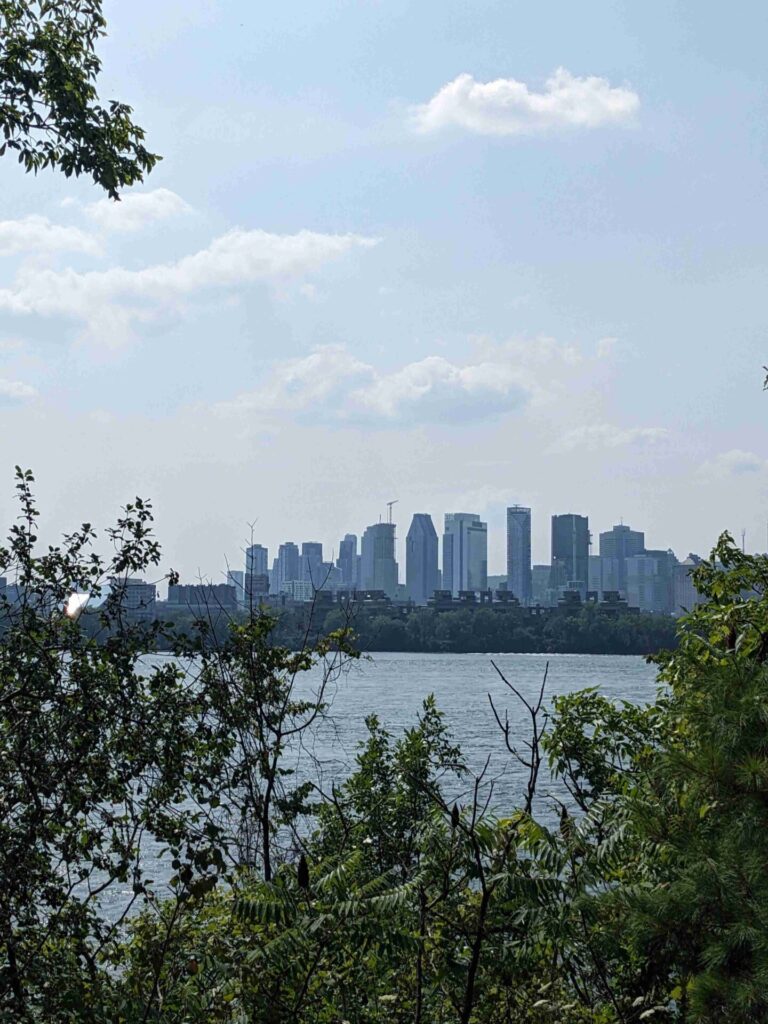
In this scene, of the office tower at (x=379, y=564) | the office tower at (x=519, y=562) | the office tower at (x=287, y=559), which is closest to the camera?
the office tower at (x=287, y=559)

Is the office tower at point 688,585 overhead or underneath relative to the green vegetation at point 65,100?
underneath

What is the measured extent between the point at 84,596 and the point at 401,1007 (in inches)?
130

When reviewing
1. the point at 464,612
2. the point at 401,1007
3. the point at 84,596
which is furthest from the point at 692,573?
the point at 464,612

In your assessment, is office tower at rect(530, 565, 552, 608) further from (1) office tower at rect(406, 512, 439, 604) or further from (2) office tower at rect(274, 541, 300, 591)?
(2) office tower at rect(274, 541, 300, 591)

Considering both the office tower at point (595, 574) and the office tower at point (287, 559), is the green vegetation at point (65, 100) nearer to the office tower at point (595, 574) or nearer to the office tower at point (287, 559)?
the office tower at point (287, 559)

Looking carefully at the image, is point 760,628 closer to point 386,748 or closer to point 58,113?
point 58,113

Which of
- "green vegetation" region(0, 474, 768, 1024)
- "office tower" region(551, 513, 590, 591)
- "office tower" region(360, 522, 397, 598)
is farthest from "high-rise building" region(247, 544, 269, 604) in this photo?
"office tower" region(551, 513, 590, 591)

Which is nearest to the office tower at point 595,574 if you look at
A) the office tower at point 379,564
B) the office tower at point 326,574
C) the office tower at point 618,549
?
the office tower at point 618,549

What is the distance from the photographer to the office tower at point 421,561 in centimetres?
17300

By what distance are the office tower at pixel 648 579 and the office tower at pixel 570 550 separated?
303 inches

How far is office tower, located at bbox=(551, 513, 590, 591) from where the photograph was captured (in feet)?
595

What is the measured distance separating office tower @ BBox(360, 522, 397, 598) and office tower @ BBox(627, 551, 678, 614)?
1203 inches

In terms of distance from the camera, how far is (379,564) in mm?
144125

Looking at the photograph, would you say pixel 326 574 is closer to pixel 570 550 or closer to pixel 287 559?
pixel 287 559
